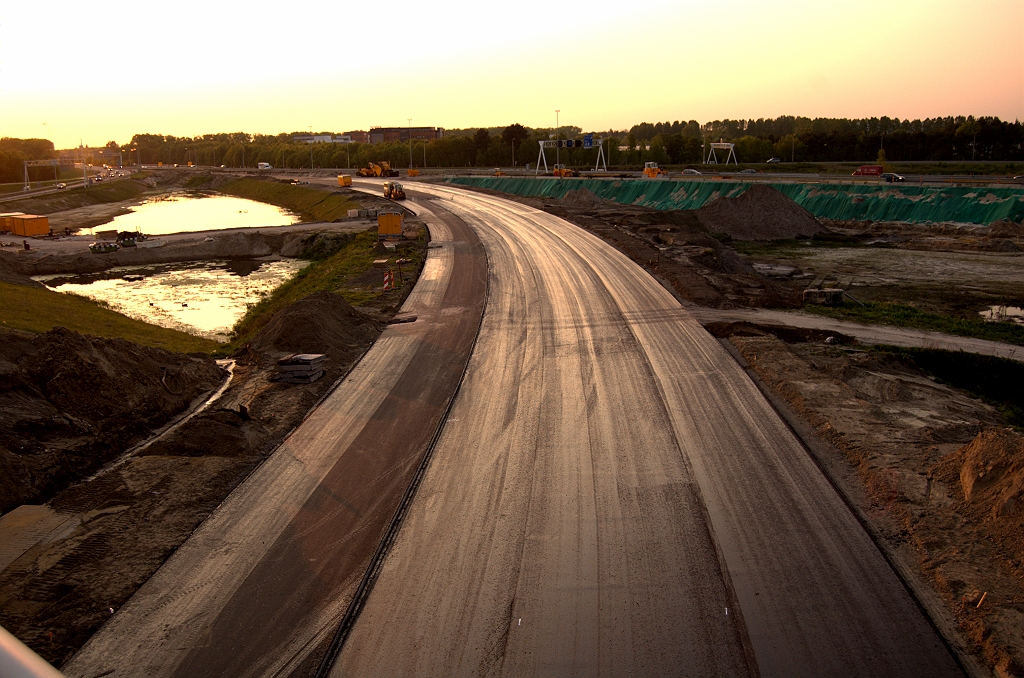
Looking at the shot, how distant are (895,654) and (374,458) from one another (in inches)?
458

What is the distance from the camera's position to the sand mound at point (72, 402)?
16.5 meters

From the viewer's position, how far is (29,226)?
6469 cm

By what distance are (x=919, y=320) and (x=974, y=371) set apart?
5.94 metres

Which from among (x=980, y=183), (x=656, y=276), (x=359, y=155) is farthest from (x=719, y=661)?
(x=359, y=155)

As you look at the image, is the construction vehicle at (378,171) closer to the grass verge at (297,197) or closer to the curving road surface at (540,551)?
the grass verge at (297,197)

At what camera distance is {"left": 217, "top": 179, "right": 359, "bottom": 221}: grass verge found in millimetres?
83150

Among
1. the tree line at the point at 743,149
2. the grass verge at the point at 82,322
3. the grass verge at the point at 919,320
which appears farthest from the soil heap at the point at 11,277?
the tree line at the point at 743,149

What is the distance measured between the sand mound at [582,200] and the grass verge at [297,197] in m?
23.9

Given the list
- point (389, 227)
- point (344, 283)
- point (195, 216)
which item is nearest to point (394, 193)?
point (389, 227)

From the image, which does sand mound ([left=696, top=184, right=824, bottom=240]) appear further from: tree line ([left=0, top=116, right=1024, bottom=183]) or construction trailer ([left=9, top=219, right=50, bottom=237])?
tree line ([left=0, top=116, right=1024, bottom=183])

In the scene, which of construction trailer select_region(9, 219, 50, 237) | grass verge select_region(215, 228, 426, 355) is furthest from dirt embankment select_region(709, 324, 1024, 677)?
construction trailer select_region(9, 219, 50, 237)

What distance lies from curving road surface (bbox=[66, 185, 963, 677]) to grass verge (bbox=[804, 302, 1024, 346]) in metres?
12.1

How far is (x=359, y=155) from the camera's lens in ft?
598

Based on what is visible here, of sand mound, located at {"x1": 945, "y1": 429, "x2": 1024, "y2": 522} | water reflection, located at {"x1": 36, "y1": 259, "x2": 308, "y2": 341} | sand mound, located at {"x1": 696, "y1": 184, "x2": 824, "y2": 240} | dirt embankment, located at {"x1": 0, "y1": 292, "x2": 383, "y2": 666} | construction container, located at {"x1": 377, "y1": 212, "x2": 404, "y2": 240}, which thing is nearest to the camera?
dirt embankment, located at {"x1": 0, "y1": 292, "x2": 383, "y2": 666}
